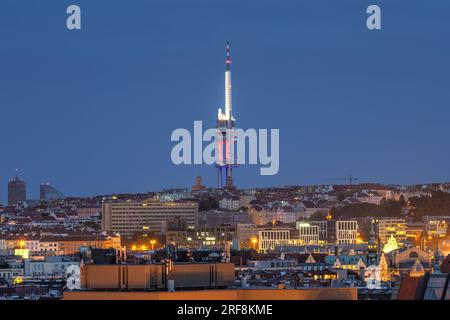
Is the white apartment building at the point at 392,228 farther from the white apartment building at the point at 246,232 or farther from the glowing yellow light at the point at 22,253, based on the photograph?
the glowing yellow light at the point at 22,253

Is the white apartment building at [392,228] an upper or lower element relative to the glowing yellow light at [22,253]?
upper

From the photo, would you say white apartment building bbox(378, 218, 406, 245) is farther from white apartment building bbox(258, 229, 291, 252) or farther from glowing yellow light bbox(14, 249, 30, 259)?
glowing yellow light bbox(14, 249, 30, 259)

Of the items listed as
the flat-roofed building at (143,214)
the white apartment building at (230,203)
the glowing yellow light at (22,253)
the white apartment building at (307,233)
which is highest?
the white apartment building at (230,203)

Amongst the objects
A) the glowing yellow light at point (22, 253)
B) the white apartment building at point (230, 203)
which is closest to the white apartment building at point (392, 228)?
the white apartment building at point (230, 203)

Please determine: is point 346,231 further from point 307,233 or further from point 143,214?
point 143,214

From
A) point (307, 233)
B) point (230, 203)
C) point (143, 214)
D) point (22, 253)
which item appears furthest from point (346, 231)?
point (22, 253)

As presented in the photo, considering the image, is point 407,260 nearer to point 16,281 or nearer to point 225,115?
point 16,281
